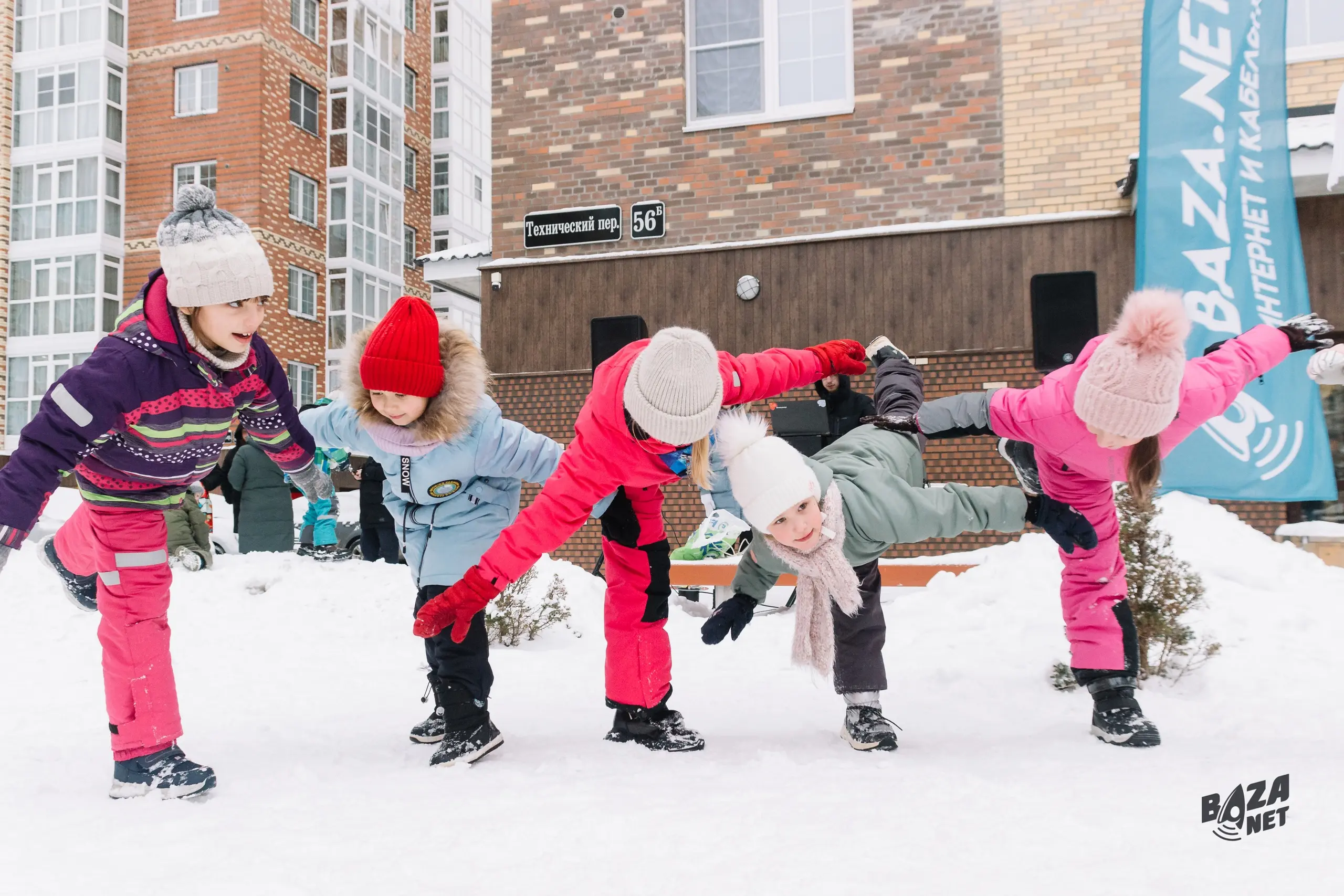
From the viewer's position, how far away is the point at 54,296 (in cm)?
2058

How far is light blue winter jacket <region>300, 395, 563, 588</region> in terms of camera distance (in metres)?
3.36

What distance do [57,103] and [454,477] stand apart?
901 inches

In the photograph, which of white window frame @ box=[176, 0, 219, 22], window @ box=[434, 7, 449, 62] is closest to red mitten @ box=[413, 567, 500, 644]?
white window frame @ box=[176, 0, 219, 22]

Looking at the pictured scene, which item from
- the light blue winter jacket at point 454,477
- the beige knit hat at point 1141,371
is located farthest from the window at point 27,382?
the beige knit hat at point 1141,371

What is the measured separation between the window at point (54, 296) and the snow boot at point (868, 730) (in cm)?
2115

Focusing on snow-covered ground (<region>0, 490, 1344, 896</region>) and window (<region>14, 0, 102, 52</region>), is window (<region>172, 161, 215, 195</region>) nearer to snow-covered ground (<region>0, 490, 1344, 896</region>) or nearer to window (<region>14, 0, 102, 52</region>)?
window (<region>14, 0, 102, 52</region>)

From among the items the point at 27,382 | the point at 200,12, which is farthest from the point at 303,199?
the point at 27,382

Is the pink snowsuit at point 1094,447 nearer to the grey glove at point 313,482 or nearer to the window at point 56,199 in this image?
the grey glove at point 313,482

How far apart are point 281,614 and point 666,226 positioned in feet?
17.5

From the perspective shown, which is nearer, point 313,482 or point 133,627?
point 133,627

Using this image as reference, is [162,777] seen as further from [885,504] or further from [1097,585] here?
[1097,585]

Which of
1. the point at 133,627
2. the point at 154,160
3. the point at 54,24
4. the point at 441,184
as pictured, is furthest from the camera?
the point at 441,184

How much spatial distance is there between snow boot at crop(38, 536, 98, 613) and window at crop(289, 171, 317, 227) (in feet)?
65.3

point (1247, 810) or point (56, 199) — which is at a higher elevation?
point (56, 199)
